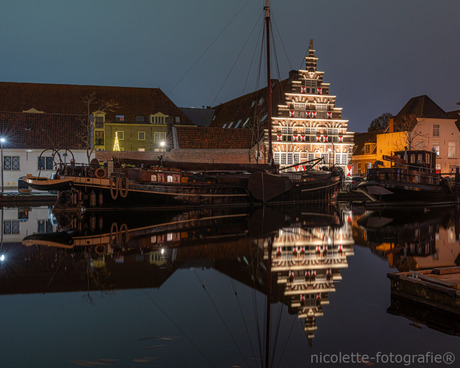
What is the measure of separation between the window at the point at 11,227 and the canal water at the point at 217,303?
85.7 inches

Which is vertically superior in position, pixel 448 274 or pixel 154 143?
pixel 154 143

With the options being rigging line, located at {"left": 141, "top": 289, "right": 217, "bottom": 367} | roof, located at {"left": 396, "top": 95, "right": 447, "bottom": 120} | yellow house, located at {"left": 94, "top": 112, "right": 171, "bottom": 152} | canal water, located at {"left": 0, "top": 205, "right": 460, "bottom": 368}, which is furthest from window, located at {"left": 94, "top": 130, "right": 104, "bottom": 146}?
rigging line, located at {"left": 141, "top": 289, "right": 217, "bottom": 367}

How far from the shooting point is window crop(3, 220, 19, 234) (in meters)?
17.9

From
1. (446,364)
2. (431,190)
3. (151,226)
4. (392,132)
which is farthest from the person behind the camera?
(392,132)

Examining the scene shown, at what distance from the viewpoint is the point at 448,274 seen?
27.8 feet

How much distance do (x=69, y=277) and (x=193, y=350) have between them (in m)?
4.99

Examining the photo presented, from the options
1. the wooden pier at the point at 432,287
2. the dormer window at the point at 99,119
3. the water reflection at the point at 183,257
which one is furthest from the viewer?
the dormer window at the point at 99,119

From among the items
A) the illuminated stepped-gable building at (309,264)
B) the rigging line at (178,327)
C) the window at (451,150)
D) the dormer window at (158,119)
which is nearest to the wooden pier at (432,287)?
the illuminated stepped-gable building at (309,264)

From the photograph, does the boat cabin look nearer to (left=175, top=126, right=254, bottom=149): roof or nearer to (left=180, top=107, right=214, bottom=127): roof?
(left=175, top=126, right=254, bottom=149): roof

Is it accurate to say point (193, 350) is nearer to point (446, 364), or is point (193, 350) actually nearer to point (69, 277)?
point (446, 364)

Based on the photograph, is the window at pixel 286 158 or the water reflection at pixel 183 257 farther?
the window at pixel 286 158

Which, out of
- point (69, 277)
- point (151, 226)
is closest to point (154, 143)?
point (151, 226)

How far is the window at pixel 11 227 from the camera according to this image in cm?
1788

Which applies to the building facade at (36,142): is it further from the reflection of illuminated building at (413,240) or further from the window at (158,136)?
the reflection of illuminated building at (413,240)
